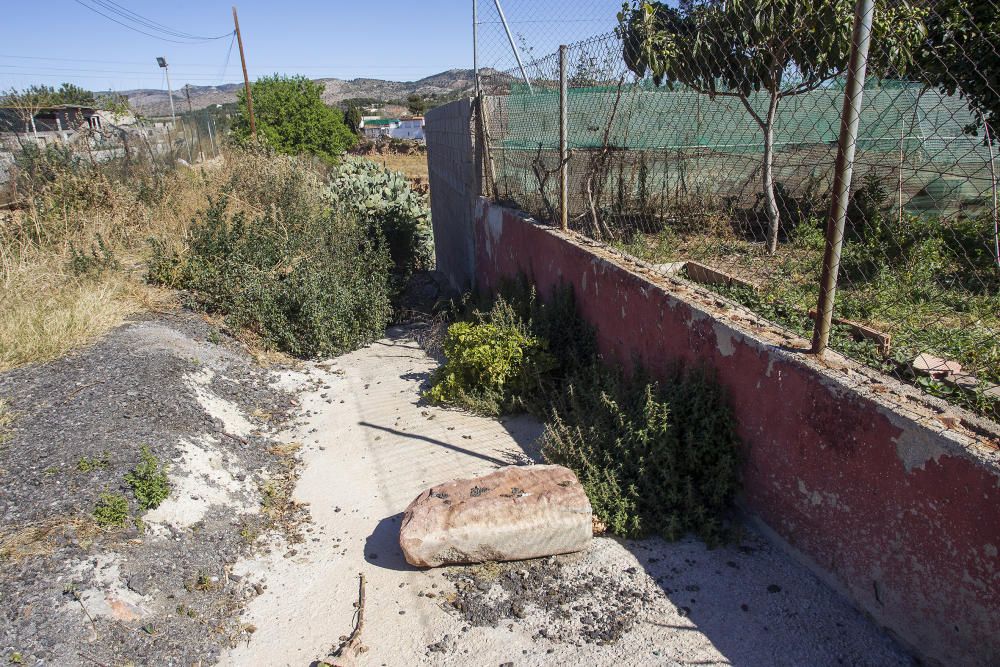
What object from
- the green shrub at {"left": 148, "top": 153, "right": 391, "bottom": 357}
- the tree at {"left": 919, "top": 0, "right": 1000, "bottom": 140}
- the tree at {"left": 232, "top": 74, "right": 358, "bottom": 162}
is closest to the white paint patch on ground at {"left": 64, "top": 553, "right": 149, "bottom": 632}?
the green shrub at {"left": 148, "top": 153, "right": 391, "bottom": 357}

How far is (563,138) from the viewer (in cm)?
515

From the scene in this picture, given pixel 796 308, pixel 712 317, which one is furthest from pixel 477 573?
pixel 796 308

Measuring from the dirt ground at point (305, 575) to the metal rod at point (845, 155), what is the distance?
3.88ft

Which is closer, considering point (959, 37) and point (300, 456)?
point (959, 37)

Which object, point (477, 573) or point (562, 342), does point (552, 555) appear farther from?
point (562, 342)

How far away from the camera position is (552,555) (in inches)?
127

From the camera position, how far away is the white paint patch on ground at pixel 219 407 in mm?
4902

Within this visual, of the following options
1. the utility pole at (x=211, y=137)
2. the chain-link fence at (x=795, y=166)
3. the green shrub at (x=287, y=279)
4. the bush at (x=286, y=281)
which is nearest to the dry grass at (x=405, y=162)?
the utility pole at (x=211, y=137)

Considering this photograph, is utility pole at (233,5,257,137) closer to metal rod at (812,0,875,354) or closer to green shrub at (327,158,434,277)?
green shrub at (327,158,434,277)

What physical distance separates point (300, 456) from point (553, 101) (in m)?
3.85

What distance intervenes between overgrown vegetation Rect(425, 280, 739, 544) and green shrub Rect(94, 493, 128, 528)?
7.96 ft

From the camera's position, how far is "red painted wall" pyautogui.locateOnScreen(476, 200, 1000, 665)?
208cm

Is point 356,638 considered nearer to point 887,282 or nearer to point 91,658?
point 91,658

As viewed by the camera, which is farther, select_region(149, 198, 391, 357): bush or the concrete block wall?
the concrete block wall
